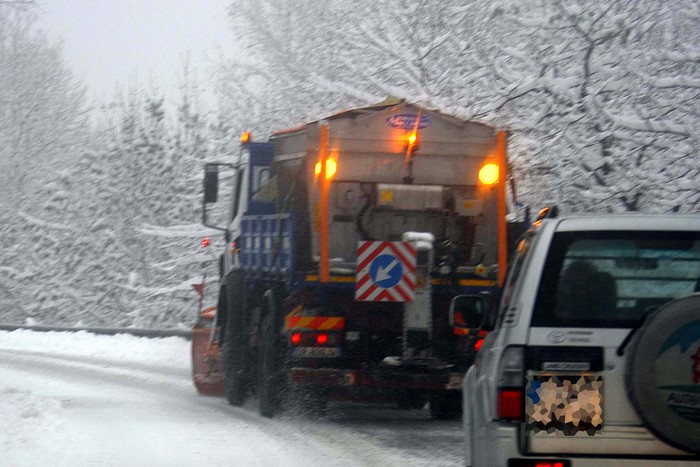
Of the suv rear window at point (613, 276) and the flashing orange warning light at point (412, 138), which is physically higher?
the flashing orange warning light at point (412, 138)

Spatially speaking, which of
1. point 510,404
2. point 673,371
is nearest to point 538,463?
point 510,404

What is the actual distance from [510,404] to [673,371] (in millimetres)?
687

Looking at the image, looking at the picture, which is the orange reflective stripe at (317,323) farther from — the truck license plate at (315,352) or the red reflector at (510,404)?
the red reflector at (510,404)

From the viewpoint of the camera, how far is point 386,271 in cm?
1093

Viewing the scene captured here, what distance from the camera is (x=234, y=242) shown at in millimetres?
14172

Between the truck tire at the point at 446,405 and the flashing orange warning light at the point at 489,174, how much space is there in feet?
6.99

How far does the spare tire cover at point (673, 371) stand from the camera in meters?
4.49

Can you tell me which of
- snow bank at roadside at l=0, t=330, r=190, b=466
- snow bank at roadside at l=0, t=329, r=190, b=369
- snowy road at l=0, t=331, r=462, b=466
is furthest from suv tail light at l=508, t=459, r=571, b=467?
snow bank at roadside at l=0, t=329, r=190, b=369

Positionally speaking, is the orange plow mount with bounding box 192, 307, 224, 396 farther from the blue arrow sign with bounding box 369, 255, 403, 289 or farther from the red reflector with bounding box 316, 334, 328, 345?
the blue arrow sign with bounding box 369, 255, 403, 289

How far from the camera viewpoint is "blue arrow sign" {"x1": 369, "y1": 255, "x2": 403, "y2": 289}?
35.8ft

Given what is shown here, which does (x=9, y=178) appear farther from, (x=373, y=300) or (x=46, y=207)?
(x=373, y=300)

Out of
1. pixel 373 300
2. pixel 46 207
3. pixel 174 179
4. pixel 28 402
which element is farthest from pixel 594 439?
pixel 46 207

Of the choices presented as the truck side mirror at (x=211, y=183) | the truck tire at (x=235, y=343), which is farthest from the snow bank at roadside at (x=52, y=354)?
the truck side mirror at (x=211, y=183)

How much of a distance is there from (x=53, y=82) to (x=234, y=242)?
29461mm
